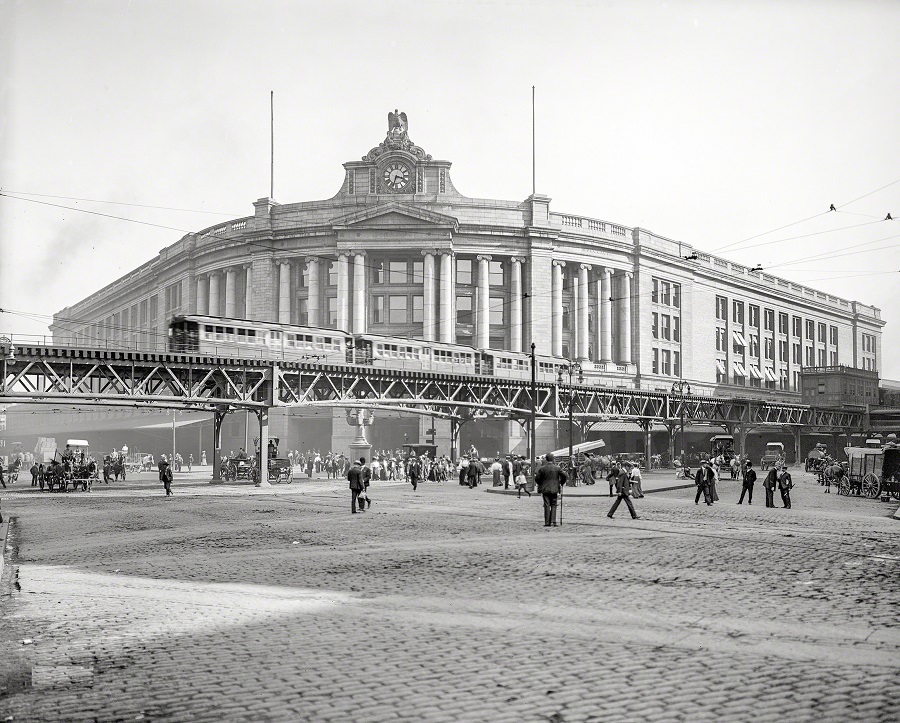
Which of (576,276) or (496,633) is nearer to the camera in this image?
(496,633)

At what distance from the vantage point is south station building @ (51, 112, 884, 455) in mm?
83500

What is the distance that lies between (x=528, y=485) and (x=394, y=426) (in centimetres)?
4731

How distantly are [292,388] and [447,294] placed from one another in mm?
32098

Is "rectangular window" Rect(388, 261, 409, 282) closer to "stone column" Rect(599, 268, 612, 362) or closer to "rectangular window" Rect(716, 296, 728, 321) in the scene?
"stone column" Rect(599, 268, 612, 362)

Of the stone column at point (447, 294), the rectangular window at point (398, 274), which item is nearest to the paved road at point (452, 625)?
the stone column at point (447, 294)

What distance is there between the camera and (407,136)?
285 ft

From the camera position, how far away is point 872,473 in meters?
40.7

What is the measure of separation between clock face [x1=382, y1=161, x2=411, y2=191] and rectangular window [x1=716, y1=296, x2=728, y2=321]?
47.5 metres

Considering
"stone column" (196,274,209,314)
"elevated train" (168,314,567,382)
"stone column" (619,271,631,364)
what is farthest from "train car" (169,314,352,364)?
"stone column" (619,271,631,364)

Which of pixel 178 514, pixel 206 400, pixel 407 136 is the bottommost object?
pixel 178 514

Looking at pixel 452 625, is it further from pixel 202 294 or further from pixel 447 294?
pixel 202 294

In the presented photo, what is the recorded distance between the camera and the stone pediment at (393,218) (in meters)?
82.2

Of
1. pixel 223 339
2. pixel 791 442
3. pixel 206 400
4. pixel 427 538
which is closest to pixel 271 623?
pixel 427 538

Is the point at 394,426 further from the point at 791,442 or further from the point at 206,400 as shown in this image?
the point at 791,442
